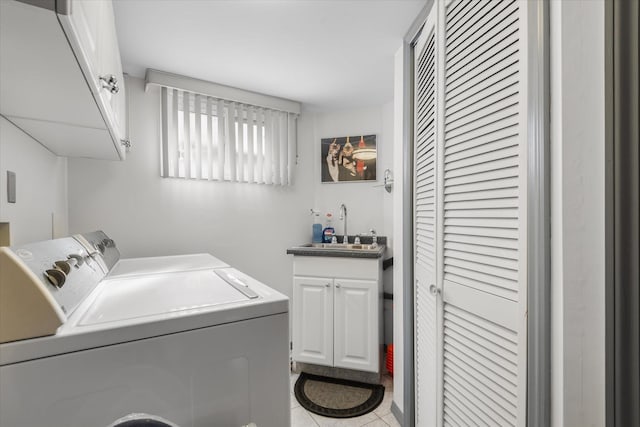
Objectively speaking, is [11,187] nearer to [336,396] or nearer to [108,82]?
[108,82]

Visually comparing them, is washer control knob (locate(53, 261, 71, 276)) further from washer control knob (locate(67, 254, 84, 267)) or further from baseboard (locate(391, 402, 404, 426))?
baseboard (locate(391, 402, 404, 426))

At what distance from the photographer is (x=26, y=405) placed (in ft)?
1.86

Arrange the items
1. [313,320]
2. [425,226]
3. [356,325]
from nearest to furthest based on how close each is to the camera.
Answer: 1. [425,226]
2. [356,325]
3. [313,320]

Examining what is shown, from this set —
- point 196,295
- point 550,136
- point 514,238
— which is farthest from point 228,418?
point 550,136

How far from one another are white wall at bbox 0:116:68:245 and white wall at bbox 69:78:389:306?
30 centimetres

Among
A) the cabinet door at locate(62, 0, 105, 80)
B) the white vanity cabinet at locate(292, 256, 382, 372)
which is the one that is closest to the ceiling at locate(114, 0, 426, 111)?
the cabinet door at locate(62, 0, 105, 80)

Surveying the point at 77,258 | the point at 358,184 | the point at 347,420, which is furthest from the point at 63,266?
the point at 358,184

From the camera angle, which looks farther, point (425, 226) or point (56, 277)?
point (425, 226)

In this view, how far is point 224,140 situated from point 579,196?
2383mm

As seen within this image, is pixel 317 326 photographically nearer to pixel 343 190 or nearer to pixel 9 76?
pixel 343 190

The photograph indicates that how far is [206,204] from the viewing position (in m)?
2.44

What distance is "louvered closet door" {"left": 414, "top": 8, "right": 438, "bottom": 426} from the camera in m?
1.35

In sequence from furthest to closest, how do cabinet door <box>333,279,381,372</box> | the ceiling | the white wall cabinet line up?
cabinet door <box>333,279,381,372</box> → the ceiling → the white wall cabinet

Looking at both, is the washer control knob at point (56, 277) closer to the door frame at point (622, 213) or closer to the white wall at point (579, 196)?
the white wall at point (579, 196)
